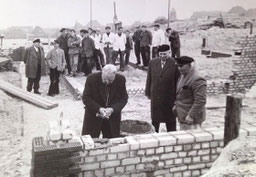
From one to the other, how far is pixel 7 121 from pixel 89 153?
4.14m

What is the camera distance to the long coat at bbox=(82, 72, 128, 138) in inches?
186

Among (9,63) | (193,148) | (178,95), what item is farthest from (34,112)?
(9,63)

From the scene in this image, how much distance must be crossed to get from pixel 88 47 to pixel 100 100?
709 centimetres

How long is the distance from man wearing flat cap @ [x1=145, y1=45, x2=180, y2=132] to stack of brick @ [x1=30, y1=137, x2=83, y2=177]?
2.06m

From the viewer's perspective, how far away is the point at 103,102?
4828 mm

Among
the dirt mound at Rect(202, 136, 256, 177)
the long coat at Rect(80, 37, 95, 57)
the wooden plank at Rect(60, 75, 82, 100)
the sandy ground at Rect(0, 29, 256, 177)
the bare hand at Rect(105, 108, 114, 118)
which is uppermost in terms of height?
the long coat at Rect(80, 37, 95, 57)

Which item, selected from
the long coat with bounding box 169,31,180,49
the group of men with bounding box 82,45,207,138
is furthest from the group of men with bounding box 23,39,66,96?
the group of men with bounding box 82,45,207,138

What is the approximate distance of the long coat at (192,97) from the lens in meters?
4.55

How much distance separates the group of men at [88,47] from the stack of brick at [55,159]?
27.1ft

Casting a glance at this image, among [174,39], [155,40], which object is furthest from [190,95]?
[155,40]

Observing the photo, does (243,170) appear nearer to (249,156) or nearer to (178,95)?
(249,156)

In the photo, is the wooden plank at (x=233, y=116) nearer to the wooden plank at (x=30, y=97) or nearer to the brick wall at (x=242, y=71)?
the wooden plank at (x=30, y=97)

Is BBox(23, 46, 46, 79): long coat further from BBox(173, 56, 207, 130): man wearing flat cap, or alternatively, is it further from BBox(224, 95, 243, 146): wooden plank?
BBox(224, 95, 243, 146): wooden plank

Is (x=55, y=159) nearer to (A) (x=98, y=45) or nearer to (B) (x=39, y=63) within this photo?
(B) (x=39, y=63)
